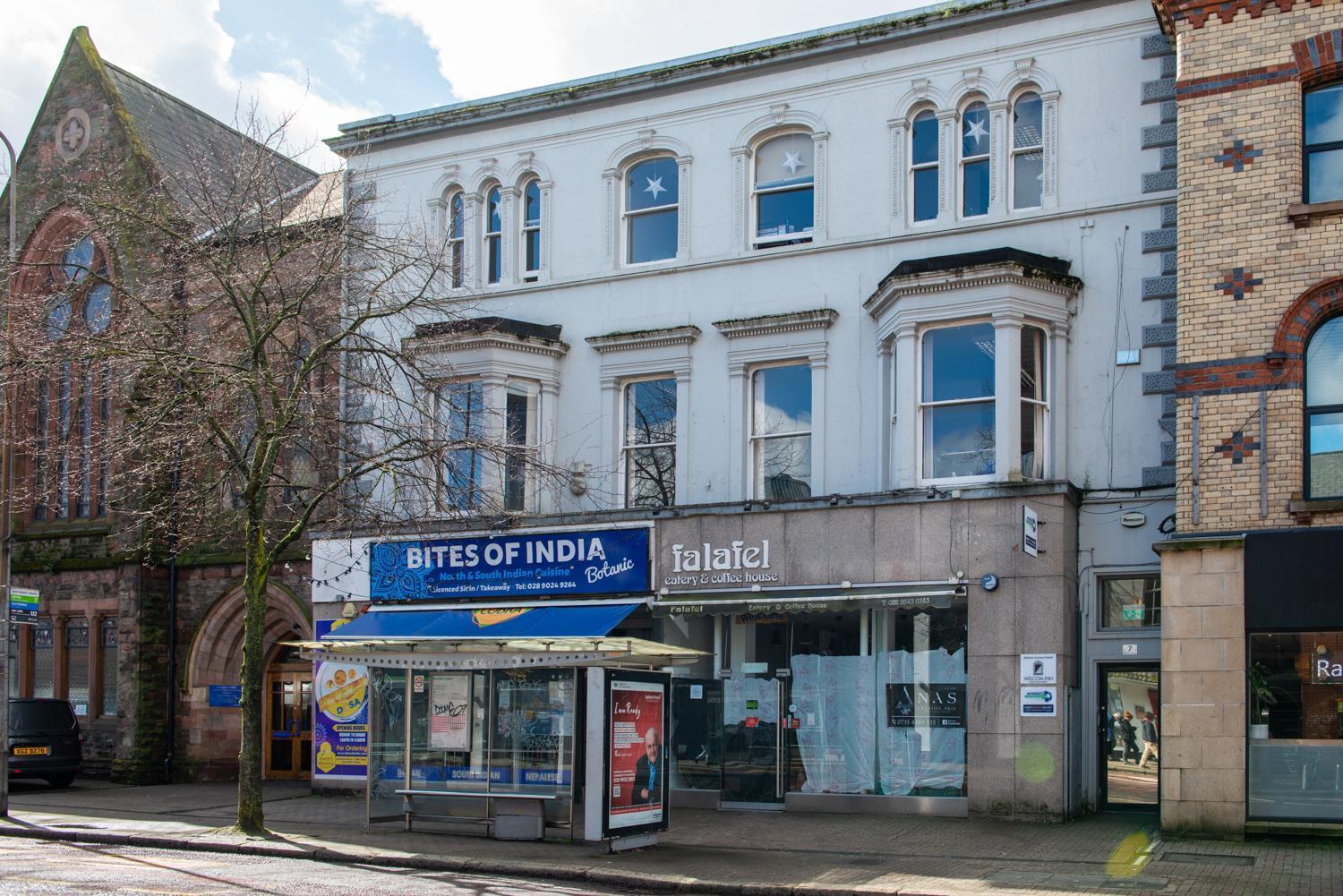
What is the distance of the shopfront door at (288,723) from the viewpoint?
25.6 metres

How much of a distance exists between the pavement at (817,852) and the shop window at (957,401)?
4.69 metres

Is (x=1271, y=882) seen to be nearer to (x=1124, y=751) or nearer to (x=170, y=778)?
(x=1124, y=751)

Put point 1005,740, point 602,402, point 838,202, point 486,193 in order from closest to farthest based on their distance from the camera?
point 1005,740, point 838,202, point 602,402, point 486,193

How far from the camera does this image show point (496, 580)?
854 inches

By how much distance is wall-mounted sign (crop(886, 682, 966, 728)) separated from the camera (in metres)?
18.2

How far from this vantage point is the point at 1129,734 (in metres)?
18.0

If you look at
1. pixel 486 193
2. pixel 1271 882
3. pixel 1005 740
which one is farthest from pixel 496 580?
pixel 1271 882

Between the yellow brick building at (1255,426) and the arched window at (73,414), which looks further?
the arched window at (73,414)

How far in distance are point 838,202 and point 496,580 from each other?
25.5 ft

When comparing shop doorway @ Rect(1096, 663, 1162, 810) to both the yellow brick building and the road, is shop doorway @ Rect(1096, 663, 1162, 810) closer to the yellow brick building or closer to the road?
the yellow brick building

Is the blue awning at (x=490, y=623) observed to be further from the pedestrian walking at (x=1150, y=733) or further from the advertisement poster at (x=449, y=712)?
the pedestrian walking at (x=1150, y=733)

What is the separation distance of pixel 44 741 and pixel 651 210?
13.9 m

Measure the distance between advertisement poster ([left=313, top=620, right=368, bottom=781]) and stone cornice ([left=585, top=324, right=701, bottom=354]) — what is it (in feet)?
21.5

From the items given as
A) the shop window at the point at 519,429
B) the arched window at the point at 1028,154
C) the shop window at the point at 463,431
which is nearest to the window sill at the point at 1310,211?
the arched window at the point at 1028,154
